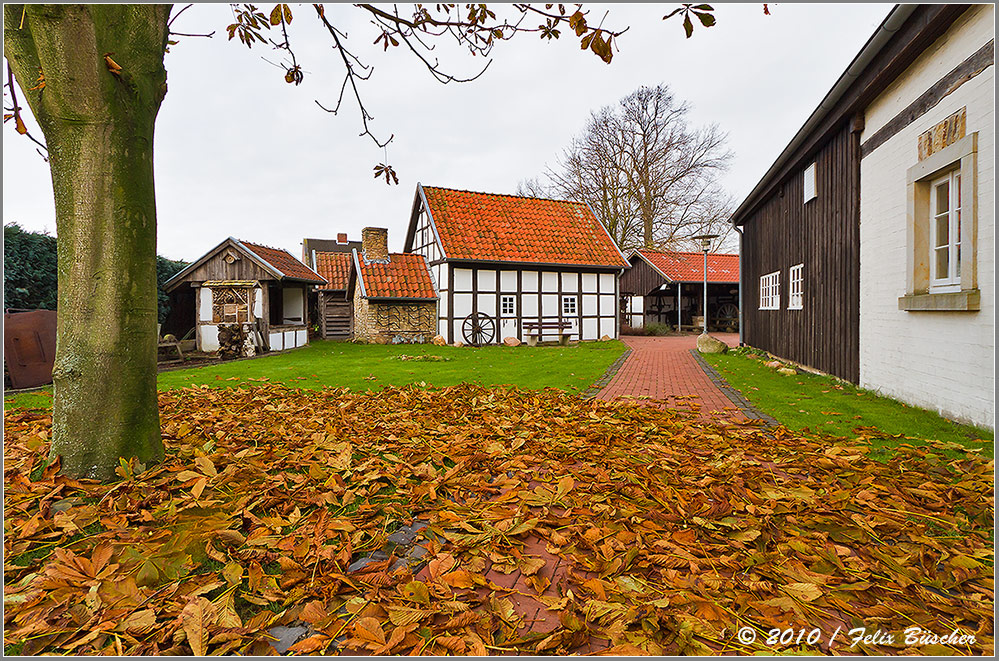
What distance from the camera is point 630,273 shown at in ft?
97.6

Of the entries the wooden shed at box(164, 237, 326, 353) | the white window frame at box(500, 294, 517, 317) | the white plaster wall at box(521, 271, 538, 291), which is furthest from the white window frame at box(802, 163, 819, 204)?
the wooden shed at box(164, 237, 326, 353)

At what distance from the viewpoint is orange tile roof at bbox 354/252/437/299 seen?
18438mm

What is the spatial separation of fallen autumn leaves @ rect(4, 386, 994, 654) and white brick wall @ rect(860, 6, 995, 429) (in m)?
1.50

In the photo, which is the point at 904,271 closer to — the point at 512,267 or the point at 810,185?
the point at 810,185

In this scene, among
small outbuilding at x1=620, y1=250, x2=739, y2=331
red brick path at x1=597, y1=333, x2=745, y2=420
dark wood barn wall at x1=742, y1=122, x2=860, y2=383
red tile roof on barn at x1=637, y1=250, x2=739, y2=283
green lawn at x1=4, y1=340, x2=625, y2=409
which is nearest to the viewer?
red brick path at x1=597, y1=333, x2=745, y2=420

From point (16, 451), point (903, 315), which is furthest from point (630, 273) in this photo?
point (16, 451)

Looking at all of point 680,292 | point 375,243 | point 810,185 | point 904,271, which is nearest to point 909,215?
point 904,271

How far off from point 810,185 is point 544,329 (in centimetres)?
1129

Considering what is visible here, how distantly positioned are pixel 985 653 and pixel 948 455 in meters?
2.71

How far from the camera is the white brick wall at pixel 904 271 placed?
4227mm

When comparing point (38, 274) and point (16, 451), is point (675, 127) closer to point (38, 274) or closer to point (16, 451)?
point (38, 274)

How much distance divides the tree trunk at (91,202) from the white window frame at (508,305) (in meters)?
16.0

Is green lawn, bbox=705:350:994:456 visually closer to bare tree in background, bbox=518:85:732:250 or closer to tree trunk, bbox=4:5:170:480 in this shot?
tree trunk, bbox=4:5:170:480

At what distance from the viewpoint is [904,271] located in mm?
5641
